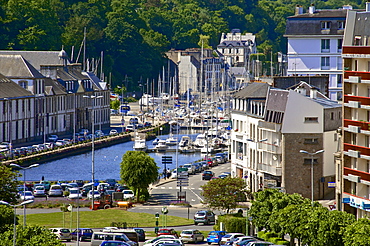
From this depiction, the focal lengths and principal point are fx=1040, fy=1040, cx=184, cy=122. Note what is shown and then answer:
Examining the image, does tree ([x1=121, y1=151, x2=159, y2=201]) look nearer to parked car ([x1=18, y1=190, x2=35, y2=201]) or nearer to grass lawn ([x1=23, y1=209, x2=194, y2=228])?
grass lawn ([x1=23, y1=209, x2=194, y2=228])

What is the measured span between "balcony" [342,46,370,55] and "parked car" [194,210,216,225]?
53.4 feet

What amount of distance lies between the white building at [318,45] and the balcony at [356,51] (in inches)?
1342

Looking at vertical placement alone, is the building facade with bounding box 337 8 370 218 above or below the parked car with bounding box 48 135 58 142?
above

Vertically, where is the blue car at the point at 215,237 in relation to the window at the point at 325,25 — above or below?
below

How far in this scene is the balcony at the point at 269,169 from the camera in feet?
269

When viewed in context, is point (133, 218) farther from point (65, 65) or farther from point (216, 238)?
point (65, 65)

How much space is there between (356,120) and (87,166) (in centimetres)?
6086

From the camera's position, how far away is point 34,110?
475ft

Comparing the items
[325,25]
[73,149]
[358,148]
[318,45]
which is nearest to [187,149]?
[73,149]

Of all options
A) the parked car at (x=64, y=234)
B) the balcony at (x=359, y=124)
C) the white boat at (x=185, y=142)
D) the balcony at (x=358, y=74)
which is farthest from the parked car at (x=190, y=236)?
the white boat at (x=185, y=142)

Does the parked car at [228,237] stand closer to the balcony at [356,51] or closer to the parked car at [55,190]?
the balcony at [356,51]

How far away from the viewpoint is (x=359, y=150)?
65875mm

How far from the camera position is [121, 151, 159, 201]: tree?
8825 centimetres

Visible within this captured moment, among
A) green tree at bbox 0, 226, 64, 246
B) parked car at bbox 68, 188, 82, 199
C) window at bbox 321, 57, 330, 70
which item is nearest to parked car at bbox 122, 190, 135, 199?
parked car at bbox 68, 188, 82, 199
